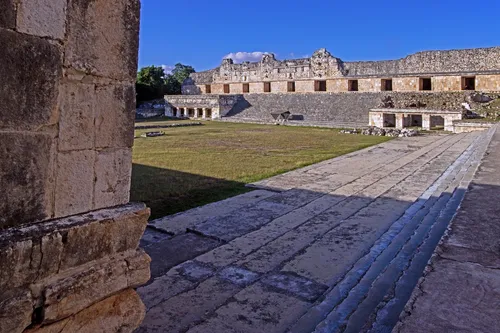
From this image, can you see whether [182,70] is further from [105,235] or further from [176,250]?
[105,235]

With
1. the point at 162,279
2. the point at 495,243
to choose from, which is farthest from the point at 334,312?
the point at 162,279

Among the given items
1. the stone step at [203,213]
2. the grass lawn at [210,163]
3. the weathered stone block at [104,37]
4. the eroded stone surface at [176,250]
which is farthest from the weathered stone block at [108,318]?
the grass lawn at [210,163]

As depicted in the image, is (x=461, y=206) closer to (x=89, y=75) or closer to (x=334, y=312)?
(x=334, y=312)

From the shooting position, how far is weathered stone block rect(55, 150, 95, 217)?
172cm

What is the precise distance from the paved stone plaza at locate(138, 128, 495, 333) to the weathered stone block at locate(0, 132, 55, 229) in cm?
139

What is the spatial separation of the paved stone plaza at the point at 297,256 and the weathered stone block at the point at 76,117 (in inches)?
58.5

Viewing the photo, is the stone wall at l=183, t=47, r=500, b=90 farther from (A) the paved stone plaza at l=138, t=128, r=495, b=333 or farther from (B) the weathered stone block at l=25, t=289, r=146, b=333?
(B) the weathered stone block at l=25, t=289, r=146, b=333

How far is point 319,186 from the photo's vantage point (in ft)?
24.8

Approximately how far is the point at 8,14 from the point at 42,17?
0.43ft

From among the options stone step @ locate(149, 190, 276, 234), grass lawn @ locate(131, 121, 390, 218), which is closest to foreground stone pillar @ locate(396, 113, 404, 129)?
grass lawn @ locate(131, 121, 390, 218)

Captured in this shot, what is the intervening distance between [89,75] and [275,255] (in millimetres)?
2823

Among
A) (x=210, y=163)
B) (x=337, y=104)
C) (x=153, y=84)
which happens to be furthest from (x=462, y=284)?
(x=153, y=84)

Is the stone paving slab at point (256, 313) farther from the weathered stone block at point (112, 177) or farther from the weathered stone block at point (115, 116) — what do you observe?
the weathered stone block at point (115, 116)

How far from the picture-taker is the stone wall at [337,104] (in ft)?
76.3
